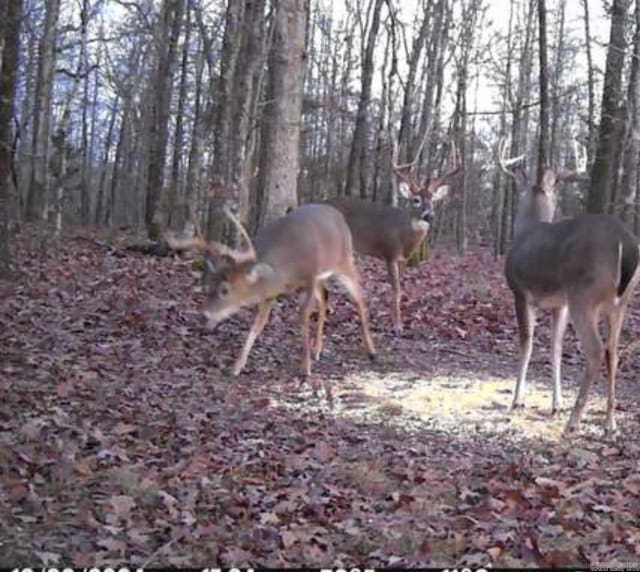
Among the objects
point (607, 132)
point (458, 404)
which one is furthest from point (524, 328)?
point (607, 132)

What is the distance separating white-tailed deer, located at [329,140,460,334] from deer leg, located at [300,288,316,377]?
129 inches

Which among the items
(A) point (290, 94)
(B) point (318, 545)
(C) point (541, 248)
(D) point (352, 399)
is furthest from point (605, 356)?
(A) point (290, 94)

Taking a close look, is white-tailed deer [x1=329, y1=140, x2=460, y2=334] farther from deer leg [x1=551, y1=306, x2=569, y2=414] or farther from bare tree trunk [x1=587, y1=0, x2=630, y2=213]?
deer leg [x1=551, y1=306, x2=569, y2=414]

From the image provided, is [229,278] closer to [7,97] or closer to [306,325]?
[306,325]

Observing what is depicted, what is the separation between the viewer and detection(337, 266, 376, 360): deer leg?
9.55 m

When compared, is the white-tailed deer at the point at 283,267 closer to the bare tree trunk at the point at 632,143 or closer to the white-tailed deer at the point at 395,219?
A: the white-tailed deer at the point at 395,219

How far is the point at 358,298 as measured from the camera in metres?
9.78

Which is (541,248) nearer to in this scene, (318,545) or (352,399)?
(352,399)

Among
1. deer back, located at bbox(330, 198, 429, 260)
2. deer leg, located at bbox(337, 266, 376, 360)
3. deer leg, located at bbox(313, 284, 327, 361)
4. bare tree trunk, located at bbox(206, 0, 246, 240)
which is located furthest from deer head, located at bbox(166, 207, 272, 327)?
bare tree trunk, located at bbox(206, 0, 246, 240)

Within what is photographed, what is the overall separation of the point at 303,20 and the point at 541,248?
5676mm

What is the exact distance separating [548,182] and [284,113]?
4.09 m

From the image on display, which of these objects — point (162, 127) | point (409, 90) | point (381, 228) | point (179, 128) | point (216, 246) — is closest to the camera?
point (216, 246)

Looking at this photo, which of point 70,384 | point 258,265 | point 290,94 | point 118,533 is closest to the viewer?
point 118,533

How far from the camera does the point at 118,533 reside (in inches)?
174
